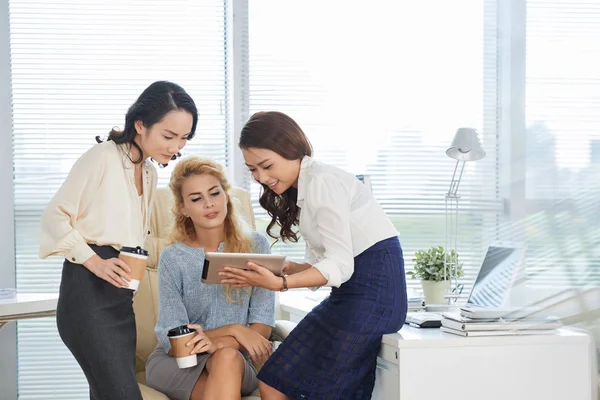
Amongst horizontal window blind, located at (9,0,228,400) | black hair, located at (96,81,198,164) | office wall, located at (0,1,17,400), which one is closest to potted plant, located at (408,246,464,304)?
black hair, located at (96,81,198,164)

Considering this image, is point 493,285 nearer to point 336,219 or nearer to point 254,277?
point 336,219

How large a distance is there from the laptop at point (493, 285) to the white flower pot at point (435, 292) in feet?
1.17

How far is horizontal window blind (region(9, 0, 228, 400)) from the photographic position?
282 centimetres

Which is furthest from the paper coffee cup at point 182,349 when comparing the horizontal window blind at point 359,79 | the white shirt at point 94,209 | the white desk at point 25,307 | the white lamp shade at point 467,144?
the horizontal window blind at point 359,79

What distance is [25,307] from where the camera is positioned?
2.24 metres

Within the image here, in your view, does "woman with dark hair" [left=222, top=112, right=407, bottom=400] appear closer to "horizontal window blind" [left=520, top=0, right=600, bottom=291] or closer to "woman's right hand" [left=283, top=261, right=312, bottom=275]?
"woman's right hand" [left=283, top=261, right=312, bottom=275]

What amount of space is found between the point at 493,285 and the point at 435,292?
112 centimetres

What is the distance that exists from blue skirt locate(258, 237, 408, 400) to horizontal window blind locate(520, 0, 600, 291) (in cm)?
110

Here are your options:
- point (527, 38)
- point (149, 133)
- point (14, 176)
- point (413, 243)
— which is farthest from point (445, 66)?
point (527, 38)

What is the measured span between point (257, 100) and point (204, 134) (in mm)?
276

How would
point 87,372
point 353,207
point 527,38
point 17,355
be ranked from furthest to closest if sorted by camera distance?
point 17,355
point 353,207
point 87,372
point 527,38

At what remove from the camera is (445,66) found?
287cm

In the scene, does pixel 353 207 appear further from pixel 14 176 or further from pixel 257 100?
pixel 14 176

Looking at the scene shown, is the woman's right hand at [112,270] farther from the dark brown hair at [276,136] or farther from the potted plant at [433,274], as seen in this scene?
the potted plant at [433,274]
